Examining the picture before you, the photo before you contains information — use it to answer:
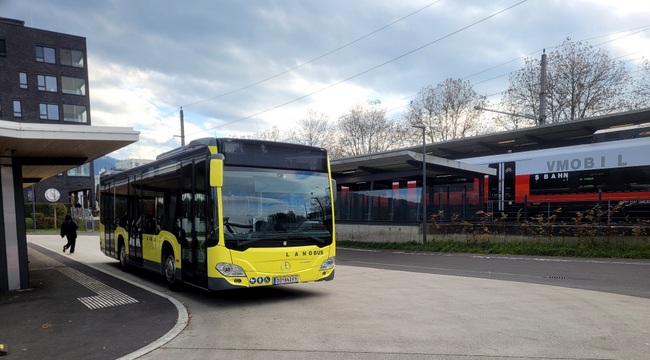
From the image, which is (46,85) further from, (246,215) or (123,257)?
(246,215)

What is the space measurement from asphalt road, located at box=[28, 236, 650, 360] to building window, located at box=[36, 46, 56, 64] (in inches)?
1937

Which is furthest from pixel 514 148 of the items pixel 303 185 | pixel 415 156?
pixel 303 185

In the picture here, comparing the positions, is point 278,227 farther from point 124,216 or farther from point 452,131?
point 452,131

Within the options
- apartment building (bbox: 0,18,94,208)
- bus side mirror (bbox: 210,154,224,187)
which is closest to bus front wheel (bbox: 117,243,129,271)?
bus side mirror (bbox: 210,154,224,187)

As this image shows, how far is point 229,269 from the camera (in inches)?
315

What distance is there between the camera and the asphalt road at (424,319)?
560cm

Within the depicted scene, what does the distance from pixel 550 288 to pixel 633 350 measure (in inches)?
188

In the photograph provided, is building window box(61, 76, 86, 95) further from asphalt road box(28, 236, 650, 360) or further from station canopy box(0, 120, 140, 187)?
asphalt road box(28, 236, 650, 360)

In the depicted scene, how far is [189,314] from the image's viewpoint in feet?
26.1

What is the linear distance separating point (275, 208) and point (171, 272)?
3.19 metres

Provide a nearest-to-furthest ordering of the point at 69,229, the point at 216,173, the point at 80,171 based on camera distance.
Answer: the point at 216,173, the point at 69,229, the point at 80,171

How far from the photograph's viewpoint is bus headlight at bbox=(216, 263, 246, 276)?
26.2ft

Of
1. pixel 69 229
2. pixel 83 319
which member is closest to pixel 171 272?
pixel 83 319

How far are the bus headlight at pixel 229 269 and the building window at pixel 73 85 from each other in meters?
53.6
